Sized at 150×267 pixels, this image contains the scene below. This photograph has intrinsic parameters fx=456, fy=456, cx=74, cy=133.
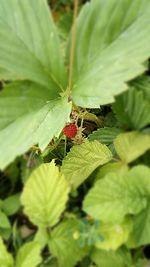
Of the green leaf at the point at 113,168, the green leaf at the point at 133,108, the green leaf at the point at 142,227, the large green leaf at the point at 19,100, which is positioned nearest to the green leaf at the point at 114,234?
the green leaf at the point at 142,227

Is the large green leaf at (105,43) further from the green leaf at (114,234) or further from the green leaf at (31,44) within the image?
the green leaf at (114,234)

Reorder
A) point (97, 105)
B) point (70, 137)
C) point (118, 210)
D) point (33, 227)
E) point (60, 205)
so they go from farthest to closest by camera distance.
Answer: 1. point (33, 227)
2. point (60, 205)
3. point (118, 210)
4. point (70, 137)
5. point (97, 105)

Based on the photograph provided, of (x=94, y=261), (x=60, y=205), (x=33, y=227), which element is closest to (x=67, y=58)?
(x=60, y=205)

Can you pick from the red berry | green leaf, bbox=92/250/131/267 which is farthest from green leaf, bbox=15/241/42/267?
the red berry

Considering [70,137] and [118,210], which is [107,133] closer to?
[70,137]

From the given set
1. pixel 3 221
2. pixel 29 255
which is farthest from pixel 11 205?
pixel 29 255

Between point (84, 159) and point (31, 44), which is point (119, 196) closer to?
point (84, 159)
